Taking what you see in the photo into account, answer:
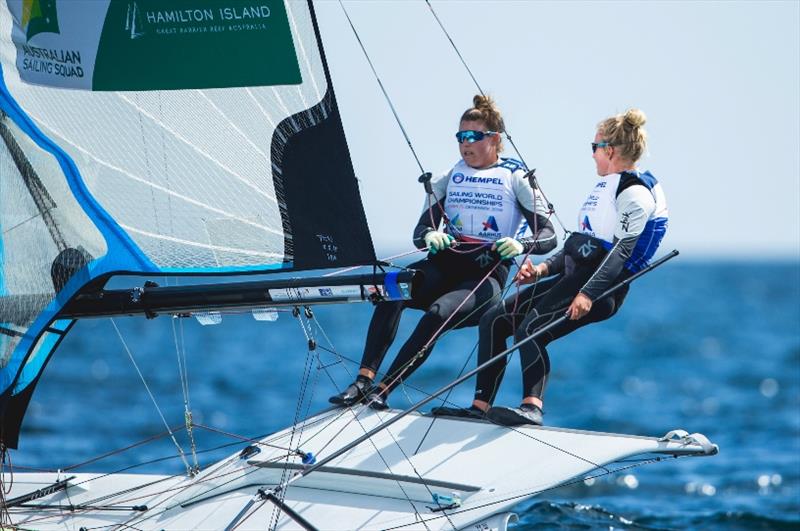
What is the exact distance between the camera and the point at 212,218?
235 inches

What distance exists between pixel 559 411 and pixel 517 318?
8443 millimetres

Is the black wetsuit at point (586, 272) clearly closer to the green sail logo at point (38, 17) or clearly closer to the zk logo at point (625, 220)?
the zk logo at point (625, 220)

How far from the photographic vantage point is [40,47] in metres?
6.05

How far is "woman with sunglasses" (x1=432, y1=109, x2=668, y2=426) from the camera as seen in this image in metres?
5.79

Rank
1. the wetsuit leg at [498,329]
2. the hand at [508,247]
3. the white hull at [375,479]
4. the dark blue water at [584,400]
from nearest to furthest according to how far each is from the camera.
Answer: the white hull at [375,479], the hand at [508,247], the wetsuit leg at [498,329], the dark blue water at [584,400]

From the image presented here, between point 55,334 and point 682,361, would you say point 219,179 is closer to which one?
point 55,334

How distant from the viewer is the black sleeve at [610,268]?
576cm

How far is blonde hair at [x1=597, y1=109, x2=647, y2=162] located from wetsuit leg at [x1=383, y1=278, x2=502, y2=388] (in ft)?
3.03

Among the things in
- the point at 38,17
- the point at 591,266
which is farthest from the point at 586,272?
the point at 38,17

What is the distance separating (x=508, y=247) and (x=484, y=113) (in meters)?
0.70

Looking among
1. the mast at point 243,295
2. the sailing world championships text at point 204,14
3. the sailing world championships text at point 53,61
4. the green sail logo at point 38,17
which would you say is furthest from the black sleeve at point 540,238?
the green sail logo at point 38,17

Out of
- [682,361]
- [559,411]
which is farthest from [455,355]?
[559,411]

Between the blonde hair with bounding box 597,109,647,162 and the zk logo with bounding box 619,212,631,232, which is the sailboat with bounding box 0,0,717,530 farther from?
the blonde hair with bounding box 597,109,647,162

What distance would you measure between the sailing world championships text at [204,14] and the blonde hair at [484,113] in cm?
115
